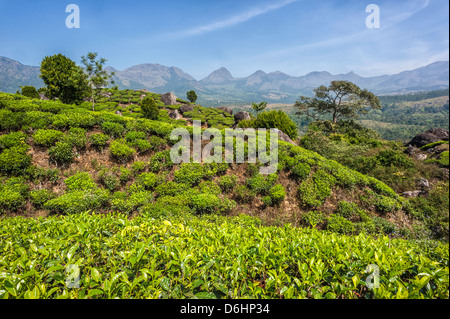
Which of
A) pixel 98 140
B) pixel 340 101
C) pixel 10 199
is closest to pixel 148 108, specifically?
pixel 98 140

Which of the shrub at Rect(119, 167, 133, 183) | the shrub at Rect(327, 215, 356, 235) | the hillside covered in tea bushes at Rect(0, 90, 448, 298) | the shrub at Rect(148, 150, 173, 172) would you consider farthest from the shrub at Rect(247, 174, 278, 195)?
the shrub at Rect(119, 167, 133, 183)

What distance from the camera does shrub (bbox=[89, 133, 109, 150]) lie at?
7.84 m

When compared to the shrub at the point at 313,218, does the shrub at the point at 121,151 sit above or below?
above

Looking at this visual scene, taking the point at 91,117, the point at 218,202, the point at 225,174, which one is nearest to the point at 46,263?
the point at 218,202

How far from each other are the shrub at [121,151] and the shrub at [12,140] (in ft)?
9.45

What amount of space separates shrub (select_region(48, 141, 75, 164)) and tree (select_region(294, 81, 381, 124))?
33.8 m

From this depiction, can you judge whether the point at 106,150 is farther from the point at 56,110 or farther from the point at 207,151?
the point at 207,151

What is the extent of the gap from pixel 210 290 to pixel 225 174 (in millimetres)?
6540

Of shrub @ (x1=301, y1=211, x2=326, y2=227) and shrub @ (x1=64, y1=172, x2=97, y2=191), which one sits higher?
shrub @ (x1=64, y1=172, x2=97, y2=191)

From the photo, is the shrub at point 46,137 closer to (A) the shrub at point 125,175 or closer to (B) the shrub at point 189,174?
(A) the shrub at point 125,175

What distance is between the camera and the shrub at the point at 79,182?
255 inches

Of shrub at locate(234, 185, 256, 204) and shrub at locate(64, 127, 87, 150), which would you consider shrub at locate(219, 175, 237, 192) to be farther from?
shrub at locate(64, 127, 87, 150)

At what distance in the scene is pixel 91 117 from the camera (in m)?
8.52

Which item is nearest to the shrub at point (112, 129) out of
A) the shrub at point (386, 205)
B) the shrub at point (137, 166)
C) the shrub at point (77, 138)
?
the shrub at point (77, 138)
